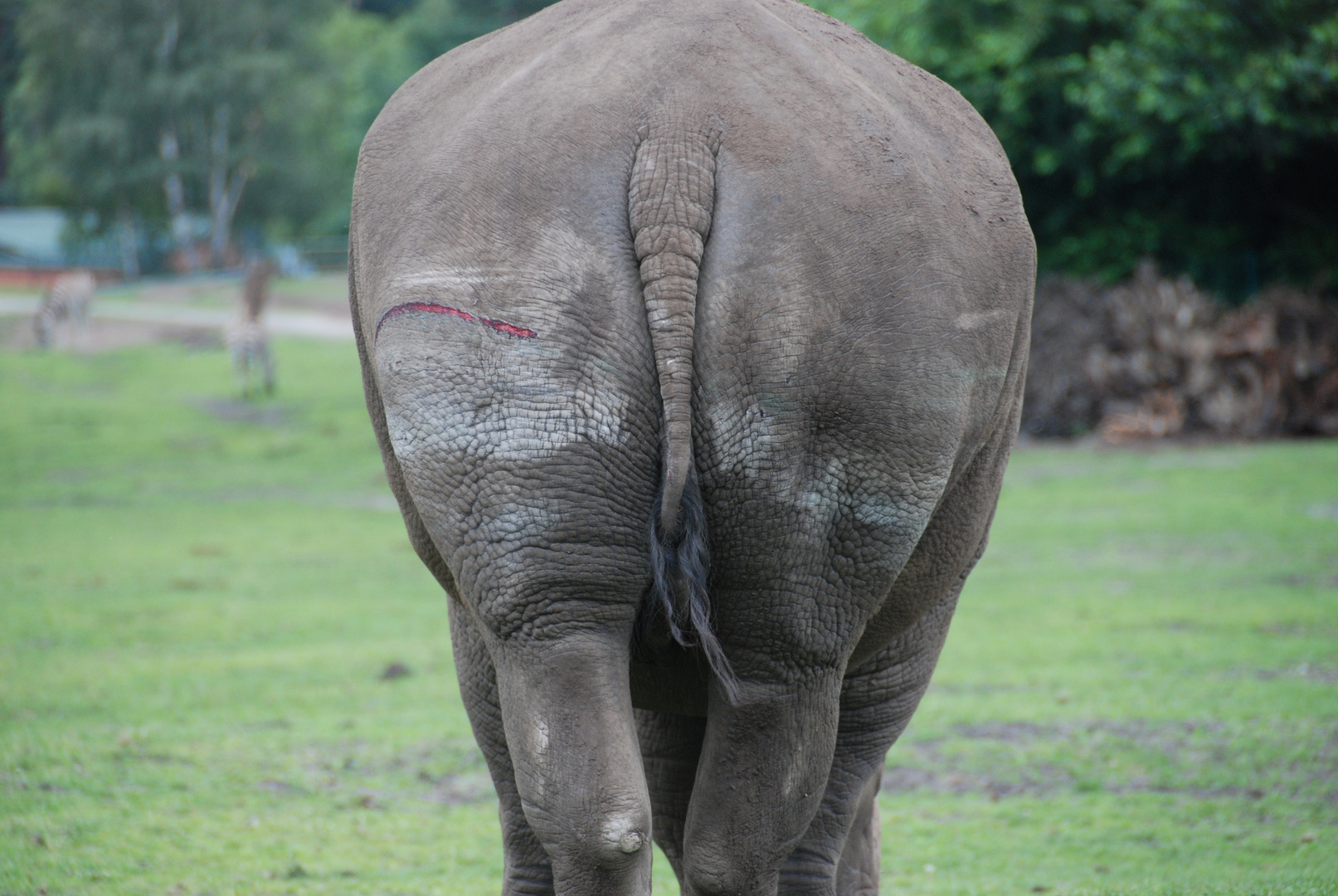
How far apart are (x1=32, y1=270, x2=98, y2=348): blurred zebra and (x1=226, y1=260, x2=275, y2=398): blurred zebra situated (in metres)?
7.05

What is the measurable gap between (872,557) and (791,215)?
1.75 ft

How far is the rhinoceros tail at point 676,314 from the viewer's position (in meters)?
1.82

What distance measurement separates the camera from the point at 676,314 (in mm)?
1832

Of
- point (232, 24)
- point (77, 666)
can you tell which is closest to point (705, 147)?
point (77, 666)

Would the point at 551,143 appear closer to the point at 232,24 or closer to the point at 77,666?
the point at 77,666

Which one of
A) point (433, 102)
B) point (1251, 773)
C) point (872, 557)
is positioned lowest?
point (1251, 773)

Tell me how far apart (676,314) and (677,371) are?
8cm

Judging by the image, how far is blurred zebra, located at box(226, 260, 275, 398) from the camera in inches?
848

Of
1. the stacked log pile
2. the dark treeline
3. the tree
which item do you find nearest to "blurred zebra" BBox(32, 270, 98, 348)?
the dark treeline

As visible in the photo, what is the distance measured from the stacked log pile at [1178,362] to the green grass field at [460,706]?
142cm

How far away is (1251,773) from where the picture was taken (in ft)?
17.3

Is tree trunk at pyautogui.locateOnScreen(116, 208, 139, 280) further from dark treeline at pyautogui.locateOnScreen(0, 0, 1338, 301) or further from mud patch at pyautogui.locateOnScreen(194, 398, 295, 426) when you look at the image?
mud patch at pyautogui.locateOnScreen(194, 398, 295, 426)

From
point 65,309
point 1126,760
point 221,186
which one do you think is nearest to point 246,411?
point 65,309

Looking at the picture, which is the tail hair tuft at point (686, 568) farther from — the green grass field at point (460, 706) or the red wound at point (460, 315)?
the green grass field at point (460, 706)
